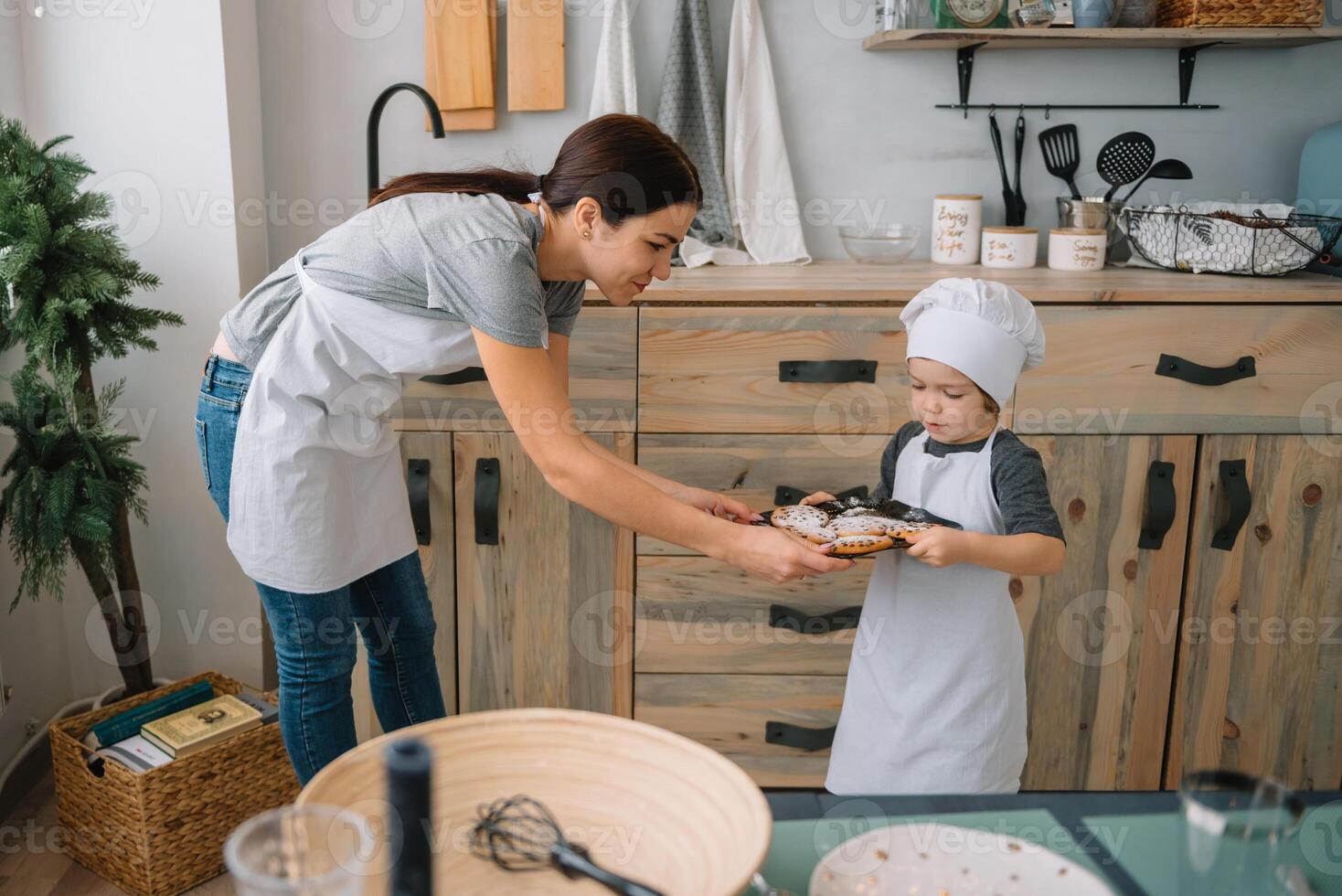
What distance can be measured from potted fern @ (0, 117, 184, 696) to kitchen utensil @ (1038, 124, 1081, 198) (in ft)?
5.92

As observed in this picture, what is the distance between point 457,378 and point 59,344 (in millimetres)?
650

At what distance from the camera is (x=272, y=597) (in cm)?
161

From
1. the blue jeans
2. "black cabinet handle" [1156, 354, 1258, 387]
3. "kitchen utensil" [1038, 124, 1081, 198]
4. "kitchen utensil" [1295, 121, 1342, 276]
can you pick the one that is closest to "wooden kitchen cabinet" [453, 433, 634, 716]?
the blue jeans

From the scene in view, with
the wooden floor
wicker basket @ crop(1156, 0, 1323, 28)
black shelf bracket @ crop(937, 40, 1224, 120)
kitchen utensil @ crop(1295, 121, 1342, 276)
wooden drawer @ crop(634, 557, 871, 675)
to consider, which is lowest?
the wooden floor

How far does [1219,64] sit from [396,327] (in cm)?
192

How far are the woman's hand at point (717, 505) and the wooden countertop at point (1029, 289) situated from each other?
405 millimetres

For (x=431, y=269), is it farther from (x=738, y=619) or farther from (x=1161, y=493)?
(x=1161, y=493)

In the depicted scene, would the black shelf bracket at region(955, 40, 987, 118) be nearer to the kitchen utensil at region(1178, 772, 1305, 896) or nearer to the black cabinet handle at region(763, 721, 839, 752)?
the black cabinet handle at region(763, 721, 839, 752)

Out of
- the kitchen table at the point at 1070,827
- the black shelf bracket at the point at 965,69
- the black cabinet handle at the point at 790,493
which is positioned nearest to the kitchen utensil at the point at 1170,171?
the black shelf bracket at the point at 965,69

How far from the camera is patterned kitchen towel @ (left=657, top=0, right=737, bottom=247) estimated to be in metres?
2.31

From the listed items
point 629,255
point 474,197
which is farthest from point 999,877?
point 474,197

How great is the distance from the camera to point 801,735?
210 centimetres

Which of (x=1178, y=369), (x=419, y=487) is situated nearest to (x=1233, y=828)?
(x=1178, y=369)

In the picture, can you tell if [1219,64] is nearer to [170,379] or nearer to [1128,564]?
[1128,564]
